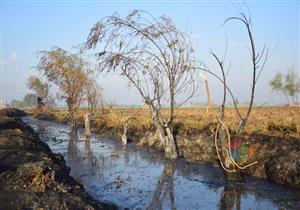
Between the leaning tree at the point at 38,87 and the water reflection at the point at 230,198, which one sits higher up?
the leaning tree at the point at 38,87

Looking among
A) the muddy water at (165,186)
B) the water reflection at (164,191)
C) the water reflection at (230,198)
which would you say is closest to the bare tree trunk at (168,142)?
the muddy water at (165,186)

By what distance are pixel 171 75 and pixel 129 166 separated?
4547 mm

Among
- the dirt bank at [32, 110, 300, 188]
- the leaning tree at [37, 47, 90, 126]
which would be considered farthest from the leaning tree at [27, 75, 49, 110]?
the dirt bank at [32, 110, 300, 188]

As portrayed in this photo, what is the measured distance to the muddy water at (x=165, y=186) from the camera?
9344mm

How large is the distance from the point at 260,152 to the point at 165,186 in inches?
159

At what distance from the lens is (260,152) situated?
13.0 metres

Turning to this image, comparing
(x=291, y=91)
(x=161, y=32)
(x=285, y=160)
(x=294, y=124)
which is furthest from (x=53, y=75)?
(x=291, y=91)

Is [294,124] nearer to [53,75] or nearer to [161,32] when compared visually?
[161,32]

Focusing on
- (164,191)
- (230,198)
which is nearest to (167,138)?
(164,191)

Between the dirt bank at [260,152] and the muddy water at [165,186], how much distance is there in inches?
18.8

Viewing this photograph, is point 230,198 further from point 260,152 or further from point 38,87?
point 38,87

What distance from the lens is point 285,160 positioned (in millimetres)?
11312

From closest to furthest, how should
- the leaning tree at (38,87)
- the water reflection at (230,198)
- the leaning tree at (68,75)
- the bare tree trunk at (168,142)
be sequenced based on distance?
the water reflection at (230,198) < the bare tree trunk at (168,142) < the leaning tree at (68,75) < the leaning tree at (38,87)

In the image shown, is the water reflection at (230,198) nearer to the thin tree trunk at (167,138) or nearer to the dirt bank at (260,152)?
the dirt bank at (260,152)
